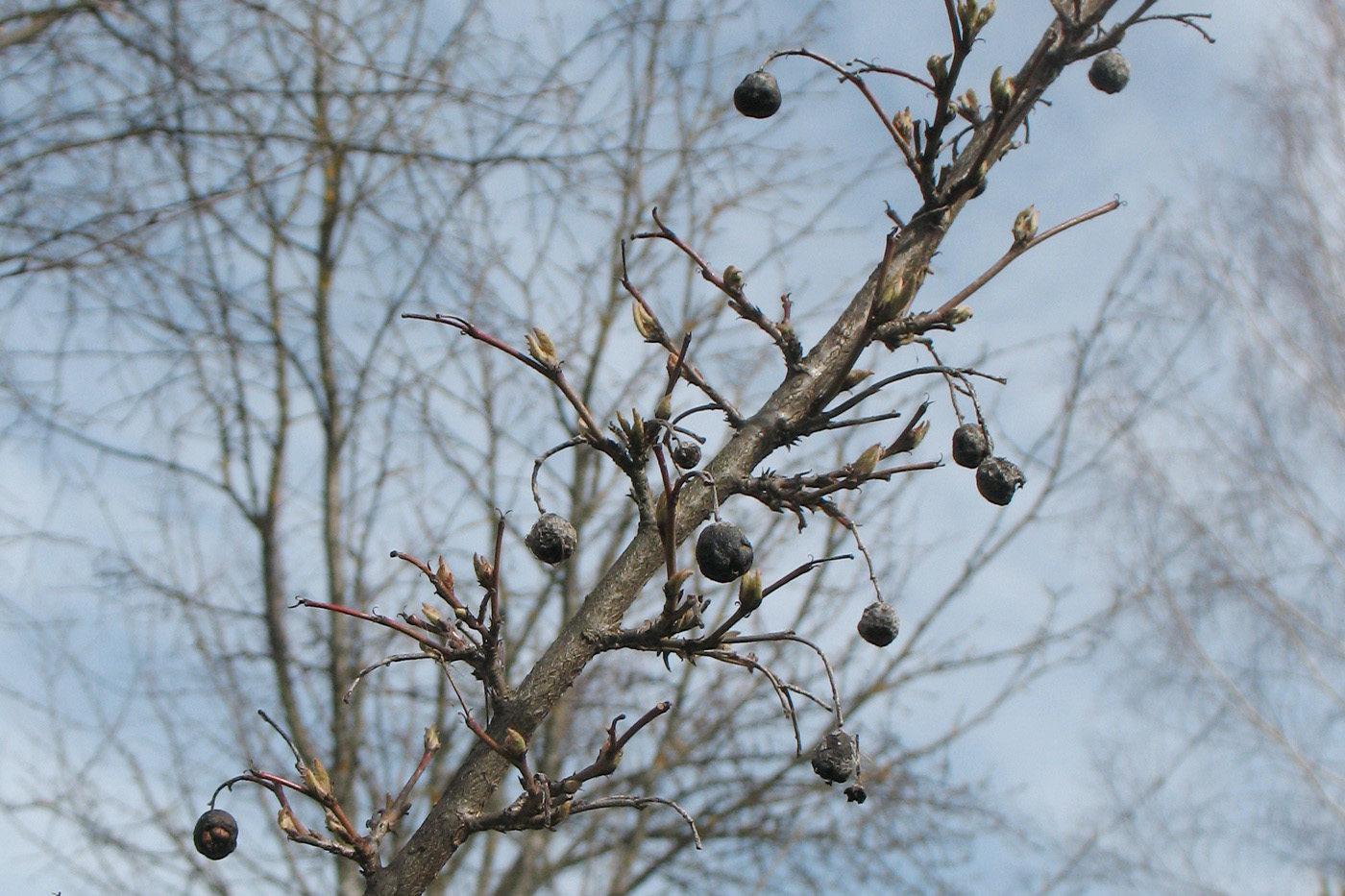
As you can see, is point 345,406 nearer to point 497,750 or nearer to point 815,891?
point 815,891

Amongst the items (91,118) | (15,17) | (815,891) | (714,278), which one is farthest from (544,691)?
(815,891)

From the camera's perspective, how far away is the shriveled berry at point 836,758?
4.33 feet

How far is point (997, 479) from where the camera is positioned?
1.47m

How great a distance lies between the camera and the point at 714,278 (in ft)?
4.84

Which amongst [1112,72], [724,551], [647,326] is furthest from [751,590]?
[1112,72]

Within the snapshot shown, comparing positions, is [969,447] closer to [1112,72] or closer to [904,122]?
[904,122]

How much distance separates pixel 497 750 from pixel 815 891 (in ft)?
18.0

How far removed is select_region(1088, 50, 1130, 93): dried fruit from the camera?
186 cm

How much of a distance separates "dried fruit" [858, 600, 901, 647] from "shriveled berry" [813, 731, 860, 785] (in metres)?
0.14

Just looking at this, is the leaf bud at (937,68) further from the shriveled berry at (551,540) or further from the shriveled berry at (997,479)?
the shriveled berry at (551,540)

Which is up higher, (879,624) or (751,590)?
(879,624)

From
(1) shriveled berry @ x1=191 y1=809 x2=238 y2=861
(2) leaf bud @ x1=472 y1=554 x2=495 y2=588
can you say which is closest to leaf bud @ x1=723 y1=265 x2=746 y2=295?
(2) leaf bud @ x1=472 y1=554 x2=495 y2=588

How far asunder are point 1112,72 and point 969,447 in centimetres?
74

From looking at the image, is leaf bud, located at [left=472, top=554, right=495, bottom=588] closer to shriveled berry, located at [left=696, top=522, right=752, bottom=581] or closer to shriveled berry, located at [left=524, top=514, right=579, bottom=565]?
shriveled berry, located at [left=524, top=514, right=579, bottom=565]
